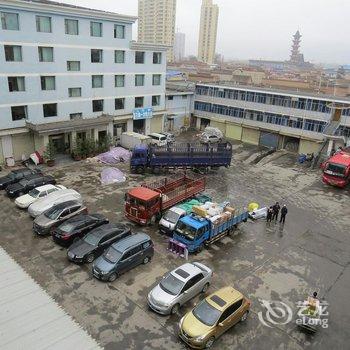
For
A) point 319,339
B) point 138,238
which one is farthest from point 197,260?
point 319,339

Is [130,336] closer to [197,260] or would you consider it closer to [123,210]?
[197,260]

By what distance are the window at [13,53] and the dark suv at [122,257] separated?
74.6 feet

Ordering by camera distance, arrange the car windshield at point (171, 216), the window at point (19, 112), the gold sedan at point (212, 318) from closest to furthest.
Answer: the gold sedan at point (212, 318) → the car windshield at point (171, 216) → the window at point (19, 112)

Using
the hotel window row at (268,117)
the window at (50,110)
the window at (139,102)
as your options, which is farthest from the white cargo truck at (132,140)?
the hotel window row at (268,117)

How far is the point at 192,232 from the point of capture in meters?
21.0

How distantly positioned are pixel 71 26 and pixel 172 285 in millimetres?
30319

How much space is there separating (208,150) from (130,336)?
22820 mm

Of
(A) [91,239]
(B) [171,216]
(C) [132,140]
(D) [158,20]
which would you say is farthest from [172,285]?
(D) [158,20]

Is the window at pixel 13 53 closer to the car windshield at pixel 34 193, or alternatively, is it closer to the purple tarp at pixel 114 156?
the purple tarp at pixel 114 156

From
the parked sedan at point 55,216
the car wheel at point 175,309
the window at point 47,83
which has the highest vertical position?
the window at point 47,83

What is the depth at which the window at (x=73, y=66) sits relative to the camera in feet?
120

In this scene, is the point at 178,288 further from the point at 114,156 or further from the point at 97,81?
the point at 97,81

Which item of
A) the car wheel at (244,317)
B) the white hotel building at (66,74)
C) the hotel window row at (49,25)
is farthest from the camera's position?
the white hotel building at (66,74)

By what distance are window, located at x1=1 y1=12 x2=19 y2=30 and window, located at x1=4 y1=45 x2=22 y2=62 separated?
169 cm
